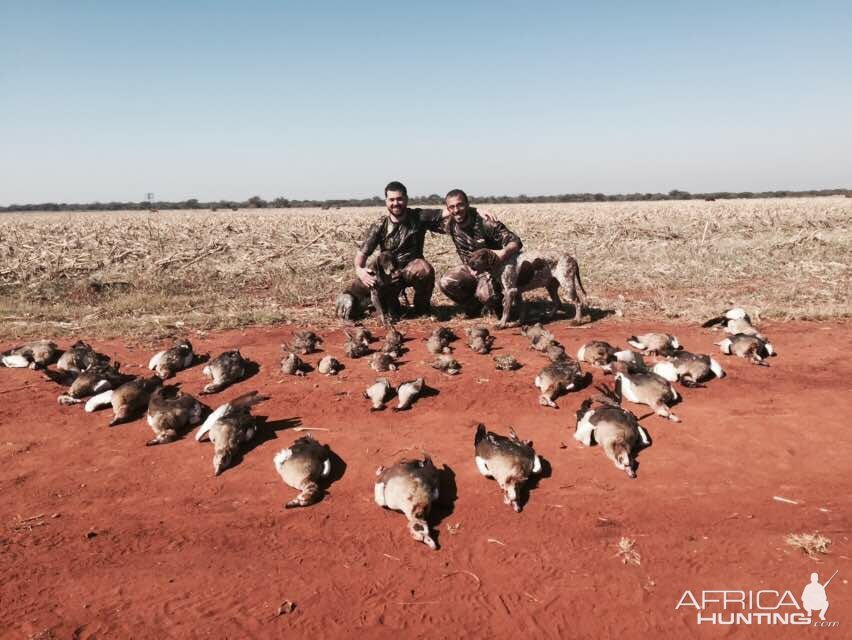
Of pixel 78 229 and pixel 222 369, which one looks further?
pixel 78 229

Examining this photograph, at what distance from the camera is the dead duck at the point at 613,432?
17.8ft

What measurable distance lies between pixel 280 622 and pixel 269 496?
Result: 5.38 ft

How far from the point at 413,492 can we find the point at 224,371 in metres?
4.01

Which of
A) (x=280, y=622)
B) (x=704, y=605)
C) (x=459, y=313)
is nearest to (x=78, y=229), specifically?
(x=459, y=313)

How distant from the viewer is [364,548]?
4418mm

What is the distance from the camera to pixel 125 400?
673 cm

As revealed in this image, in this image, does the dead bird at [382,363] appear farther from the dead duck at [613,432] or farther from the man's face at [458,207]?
the man's face at [458,207]

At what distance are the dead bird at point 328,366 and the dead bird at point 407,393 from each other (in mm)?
1311

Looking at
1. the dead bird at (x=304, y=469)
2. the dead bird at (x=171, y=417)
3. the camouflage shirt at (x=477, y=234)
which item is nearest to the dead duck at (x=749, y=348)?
the camouflage shirt at (x=477, y=234)

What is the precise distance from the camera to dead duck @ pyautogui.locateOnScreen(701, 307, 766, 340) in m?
8.81

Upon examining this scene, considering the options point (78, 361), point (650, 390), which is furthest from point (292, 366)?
point (650, 390)

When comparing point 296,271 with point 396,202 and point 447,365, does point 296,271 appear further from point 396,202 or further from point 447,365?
point 447,365

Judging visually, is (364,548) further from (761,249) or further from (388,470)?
(761,249)

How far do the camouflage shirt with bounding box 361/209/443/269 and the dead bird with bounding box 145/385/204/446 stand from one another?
487 centimetres
